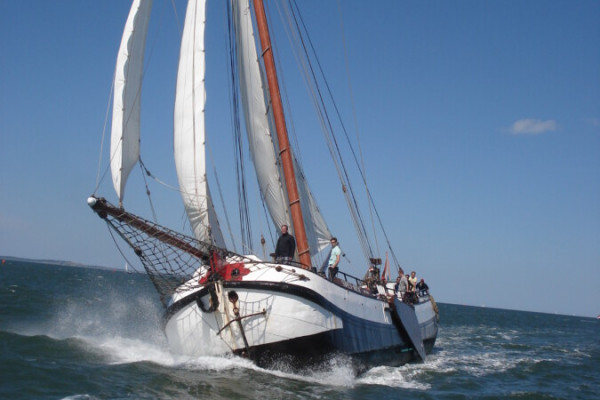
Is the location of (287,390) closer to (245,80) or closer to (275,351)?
(275,351)

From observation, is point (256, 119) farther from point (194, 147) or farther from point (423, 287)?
point (423, 287)

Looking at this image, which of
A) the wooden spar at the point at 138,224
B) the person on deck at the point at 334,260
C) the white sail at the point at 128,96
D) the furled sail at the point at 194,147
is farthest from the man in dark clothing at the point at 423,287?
the white sail at the point at 128,96

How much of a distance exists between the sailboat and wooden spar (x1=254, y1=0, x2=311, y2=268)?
3 centimetres


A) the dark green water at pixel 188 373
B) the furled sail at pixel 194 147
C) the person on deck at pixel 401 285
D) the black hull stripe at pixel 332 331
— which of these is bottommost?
the dark green water at pixel 188 373

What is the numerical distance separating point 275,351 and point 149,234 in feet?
12.9

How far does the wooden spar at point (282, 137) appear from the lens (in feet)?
53.3

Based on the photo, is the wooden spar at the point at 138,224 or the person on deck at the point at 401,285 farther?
the person on deck at the point at 401,285

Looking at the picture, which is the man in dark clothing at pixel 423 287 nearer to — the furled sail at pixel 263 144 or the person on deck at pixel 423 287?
the person on deck at pixel 423 287

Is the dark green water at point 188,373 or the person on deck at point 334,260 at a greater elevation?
the person on deck at point 334,260

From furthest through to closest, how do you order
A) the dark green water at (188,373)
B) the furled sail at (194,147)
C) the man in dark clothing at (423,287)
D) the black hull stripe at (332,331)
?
the man in dark clothing at (423,287) → the furled sail at (194,147) → the black hull stripe at (332,331) → the dark green water at (188,373)

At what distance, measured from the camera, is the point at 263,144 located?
1764cm

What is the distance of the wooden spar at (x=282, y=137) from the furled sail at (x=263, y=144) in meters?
0.58

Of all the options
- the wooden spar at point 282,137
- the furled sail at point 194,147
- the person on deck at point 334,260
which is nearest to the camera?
the furled sail at point 194,147

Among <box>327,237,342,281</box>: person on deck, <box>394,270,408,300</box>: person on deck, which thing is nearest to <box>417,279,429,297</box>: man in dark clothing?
<box>394,270,408,300</box>: person on deck
